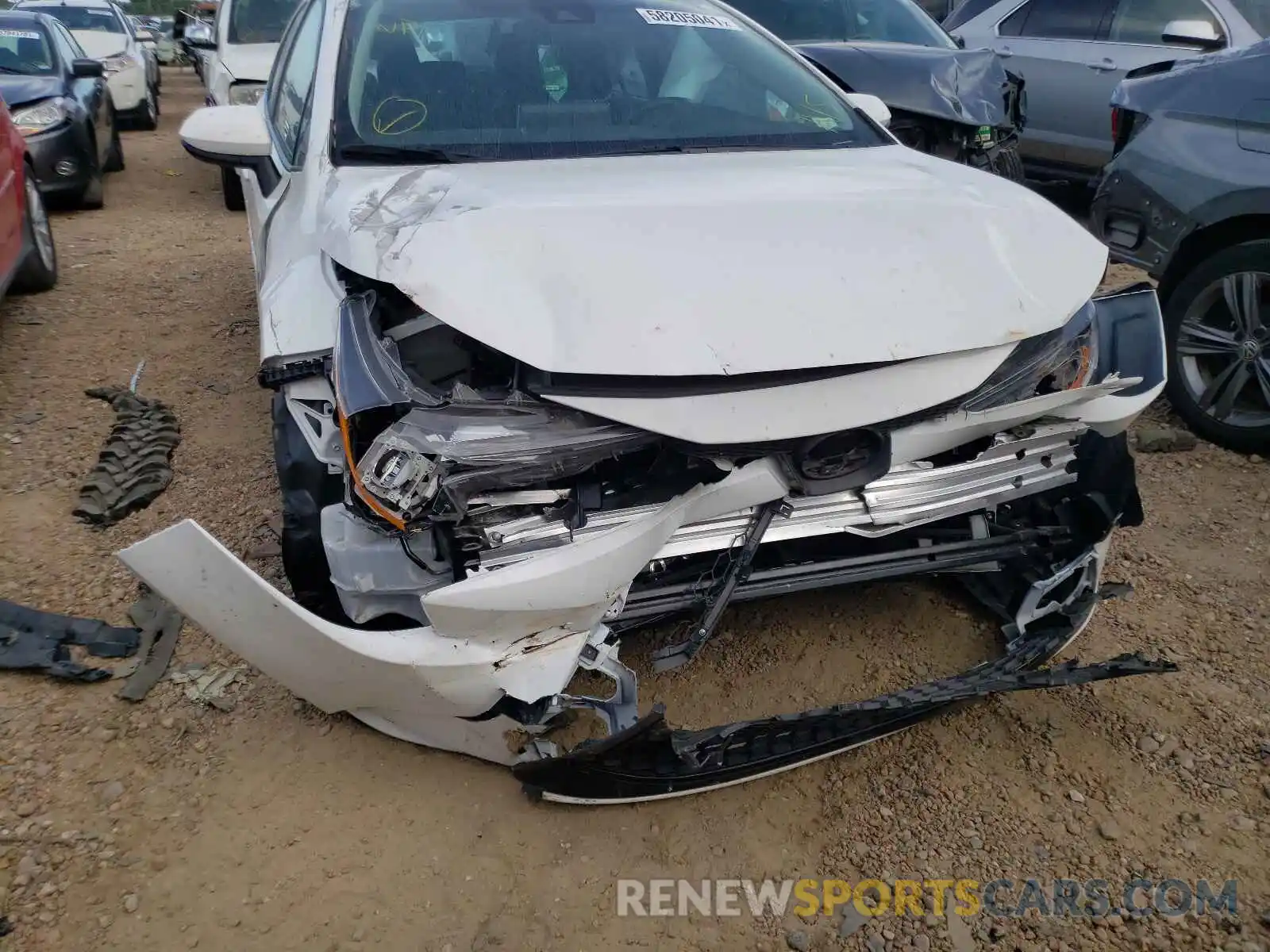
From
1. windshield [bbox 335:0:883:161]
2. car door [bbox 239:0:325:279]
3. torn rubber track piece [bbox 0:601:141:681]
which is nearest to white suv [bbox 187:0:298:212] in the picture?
car door [bbox 239:0:325:279]

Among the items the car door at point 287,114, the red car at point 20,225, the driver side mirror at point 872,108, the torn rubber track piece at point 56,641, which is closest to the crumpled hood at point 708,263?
the car door at point 287,114

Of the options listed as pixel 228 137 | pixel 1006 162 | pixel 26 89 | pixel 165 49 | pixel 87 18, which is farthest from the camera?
pixel 165 49

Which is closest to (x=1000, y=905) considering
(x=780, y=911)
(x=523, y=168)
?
(x=780, y=911)

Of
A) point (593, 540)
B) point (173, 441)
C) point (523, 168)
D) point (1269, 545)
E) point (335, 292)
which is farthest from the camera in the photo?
point (173, 441)

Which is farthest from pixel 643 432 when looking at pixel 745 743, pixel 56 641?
pixel 56 641

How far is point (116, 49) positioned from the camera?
11.2 meters

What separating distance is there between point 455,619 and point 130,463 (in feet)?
7.86

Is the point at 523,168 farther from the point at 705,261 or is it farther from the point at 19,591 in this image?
the point at 19,591

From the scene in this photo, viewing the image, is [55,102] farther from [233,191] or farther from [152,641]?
[152,641]

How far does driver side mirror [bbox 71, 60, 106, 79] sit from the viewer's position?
7.59 meters

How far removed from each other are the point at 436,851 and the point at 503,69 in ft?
7.27

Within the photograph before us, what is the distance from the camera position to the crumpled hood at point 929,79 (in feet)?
17.5

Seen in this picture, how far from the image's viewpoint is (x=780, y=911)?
1997 mm

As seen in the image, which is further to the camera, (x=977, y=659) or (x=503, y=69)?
(x=503, y=69)
